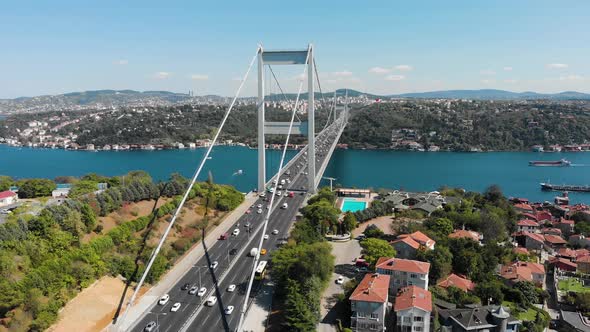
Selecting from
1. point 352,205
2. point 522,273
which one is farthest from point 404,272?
point 352,205

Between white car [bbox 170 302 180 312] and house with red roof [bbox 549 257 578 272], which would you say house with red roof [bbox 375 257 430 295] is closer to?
white car [bbox 170 302 180 312]

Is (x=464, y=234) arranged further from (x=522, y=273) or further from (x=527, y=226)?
(x=527, y=226)

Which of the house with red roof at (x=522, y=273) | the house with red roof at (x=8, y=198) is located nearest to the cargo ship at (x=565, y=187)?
the house with red roof at (x=522, y=273)

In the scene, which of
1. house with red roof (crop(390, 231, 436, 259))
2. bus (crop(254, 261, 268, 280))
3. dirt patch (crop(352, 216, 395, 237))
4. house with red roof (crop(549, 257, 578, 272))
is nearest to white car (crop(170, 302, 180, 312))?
bus (crop(254, 261, 268, 280))

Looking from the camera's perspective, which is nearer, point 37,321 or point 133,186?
point 37,321

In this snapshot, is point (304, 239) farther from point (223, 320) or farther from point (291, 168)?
point (291, 168)

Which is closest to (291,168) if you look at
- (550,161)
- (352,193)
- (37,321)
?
(352,193)
